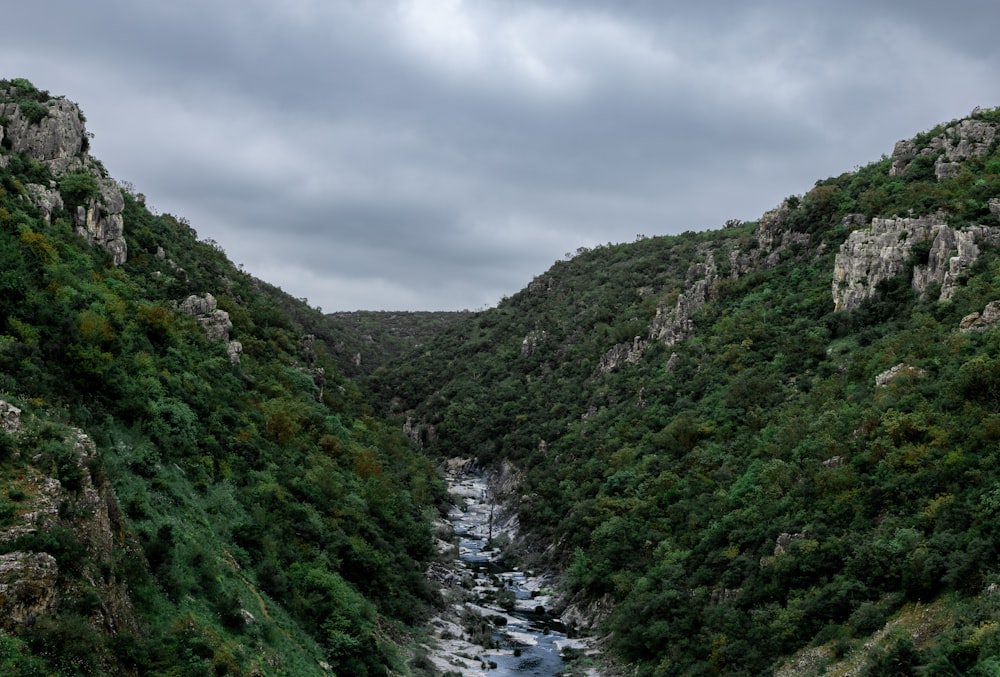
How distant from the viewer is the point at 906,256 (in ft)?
151

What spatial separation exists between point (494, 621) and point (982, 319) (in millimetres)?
33595

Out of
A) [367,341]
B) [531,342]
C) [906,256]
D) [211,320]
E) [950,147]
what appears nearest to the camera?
[906,256]

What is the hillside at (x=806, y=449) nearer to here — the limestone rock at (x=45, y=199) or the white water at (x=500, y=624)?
the white water at (x=500, y=624)

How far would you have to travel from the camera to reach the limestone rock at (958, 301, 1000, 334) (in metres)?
34.6

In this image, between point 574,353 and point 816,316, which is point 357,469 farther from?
point 574,353

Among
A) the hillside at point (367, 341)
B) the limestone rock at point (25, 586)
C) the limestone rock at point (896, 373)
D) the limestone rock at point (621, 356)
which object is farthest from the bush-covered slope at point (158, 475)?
the hillside at point (367, 341)

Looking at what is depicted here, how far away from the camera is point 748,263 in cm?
6950

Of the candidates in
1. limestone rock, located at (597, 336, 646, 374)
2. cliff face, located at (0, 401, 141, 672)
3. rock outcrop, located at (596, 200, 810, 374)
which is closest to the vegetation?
cliff face, located at (0, 401, 141, 672)

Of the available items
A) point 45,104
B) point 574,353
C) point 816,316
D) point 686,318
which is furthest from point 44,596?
point 574,353

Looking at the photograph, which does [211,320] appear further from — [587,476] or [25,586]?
[25,586]

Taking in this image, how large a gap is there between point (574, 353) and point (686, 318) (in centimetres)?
2573

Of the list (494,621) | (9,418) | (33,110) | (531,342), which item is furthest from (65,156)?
(531,342)

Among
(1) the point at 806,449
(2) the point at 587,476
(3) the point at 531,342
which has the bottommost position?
(2) the point at 587,476

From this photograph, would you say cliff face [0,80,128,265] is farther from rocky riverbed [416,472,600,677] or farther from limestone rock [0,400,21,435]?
rocky riverbed [416,472,600,677]
